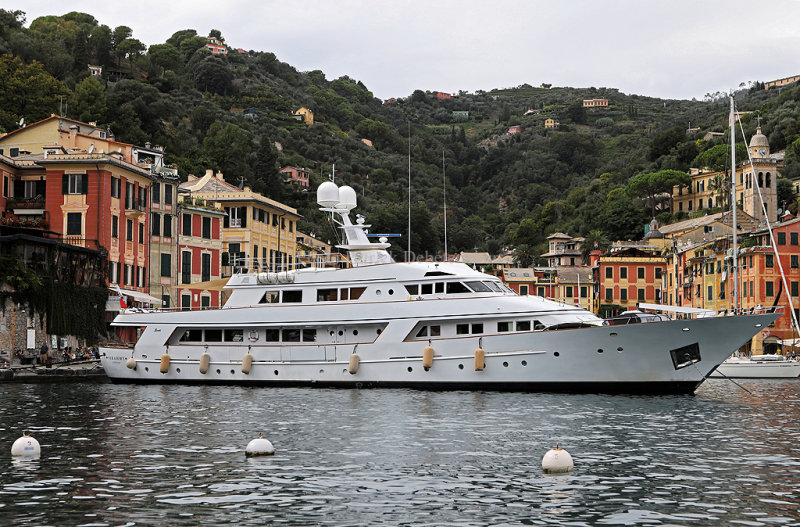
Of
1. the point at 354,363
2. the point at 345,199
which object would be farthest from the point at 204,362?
the point at 345,199

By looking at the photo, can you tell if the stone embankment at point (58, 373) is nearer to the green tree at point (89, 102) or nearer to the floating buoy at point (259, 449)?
the floating buoy at point (259, 449)

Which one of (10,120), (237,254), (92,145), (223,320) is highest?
(10,120)

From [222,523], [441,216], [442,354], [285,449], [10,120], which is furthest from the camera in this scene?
[441,216]

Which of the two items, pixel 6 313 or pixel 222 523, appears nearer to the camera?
pixel 222 523

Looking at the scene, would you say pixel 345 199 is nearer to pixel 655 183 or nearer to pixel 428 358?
pixel 428 358

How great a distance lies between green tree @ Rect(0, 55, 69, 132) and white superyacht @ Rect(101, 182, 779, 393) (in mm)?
53931

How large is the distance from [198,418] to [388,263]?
13.3 m

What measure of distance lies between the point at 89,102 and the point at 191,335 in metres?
72.9

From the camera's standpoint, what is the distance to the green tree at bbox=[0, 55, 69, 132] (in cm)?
9081

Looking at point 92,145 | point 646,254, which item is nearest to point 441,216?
point 646,254

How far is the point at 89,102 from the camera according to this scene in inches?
4267

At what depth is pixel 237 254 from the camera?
74.1 m

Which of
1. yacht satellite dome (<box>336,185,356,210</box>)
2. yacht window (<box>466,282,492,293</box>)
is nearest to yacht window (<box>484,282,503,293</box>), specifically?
yacht window (<box>466,282,492,293</box>)

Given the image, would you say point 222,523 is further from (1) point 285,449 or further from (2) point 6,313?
(2) point 6,313
